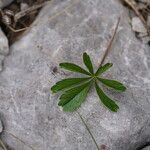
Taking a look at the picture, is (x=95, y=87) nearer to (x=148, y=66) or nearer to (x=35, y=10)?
(x=148, y=66)

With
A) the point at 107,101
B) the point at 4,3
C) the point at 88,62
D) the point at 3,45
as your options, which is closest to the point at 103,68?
the point at 88,62

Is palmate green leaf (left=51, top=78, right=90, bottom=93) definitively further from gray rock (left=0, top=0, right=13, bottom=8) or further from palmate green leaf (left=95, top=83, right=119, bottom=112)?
gray rock (left=0, top=0, right=13, bottom=8)

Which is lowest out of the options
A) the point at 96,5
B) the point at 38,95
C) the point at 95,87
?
the point at 38,95

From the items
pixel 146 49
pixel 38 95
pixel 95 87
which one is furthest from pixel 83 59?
pixel 146 49

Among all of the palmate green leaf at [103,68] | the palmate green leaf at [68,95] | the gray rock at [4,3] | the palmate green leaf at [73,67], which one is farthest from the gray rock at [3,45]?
the palmate green leaf at [103,68]

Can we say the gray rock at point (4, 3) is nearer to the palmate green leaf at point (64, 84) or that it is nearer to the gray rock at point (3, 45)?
the gray rock at point (3, 45)

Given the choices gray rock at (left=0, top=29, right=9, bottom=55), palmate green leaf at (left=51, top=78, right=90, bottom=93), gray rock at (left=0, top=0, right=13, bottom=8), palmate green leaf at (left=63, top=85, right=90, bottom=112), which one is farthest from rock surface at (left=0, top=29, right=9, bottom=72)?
palmate green leaf at (left=63, top=85, right=90, bottom=112)
